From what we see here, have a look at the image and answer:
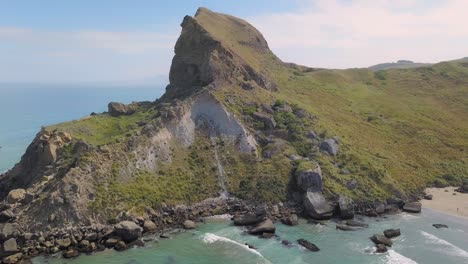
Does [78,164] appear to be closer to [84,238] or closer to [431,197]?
[84,238]

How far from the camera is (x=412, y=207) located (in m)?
76.5

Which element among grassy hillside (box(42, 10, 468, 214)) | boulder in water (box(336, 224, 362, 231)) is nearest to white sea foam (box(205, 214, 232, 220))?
grassy hillside (box(42, 10, 468, 214))

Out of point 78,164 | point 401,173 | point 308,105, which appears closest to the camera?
point 78,164

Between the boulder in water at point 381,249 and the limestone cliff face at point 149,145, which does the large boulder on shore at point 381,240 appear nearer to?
the boulder in water at point 381,249

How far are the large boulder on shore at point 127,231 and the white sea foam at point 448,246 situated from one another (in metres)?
42.3

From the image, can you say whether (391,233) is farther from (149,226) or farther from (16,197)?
(16,197)

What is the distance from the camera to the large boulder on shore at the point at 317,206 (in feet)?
234

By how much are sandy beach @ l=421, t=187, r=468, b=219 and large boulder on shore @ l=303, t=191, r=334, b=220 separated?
65.6 ft

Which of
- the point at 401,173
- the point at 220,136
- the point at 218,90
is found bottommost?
the point at 401,173

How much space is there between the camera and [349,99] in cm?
13350

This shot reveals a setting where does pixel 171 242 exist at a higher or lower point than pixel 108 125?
lower

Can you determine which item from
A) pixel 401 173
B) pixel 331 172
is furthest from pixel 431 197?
pixel 331 172

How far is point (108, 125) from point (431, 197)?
222 feet

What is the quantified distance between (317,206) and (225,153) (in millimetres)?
20628
